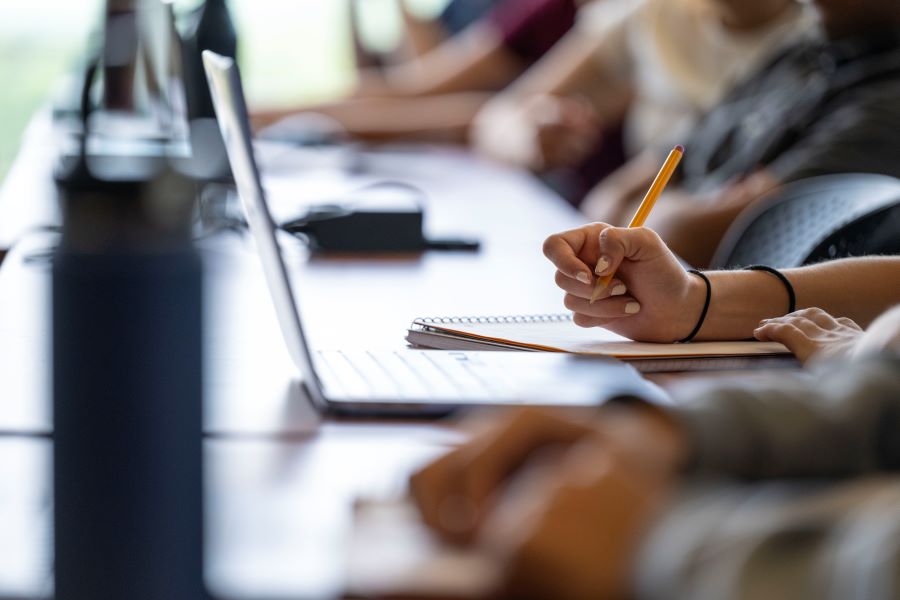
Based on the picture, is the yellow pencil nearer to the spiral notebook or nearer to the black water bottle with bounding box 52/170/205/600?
the spiral notebook

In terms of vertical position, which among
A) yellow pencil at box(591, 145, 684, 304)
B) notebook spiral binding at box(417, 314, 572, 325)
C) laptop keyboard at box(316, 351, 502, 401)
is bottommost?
laptop keyboard at box(316, 351, 502, 401)

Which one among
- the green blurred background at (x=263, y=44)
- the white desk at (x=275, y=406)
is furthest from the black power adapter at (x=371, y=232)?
the green blurred background at (x=263, y=44)

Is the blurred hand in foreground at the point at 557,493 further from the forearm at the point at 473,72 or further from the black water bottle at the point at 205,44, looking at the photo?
the forearm at the point at 473,72

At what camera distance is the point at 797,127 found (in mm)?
1951

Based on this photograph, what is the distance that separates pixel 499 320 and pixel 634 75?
2.18 meters

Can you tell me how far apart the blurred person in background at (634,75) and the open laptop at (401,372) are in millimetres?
1551

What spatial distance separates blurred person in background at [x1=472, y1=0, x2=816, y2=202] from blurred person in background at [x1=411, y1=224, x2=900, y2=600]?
5.94ft

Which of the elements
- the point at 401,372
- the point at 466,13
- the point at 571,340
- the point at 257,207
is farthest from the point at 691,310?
the point at 466,13

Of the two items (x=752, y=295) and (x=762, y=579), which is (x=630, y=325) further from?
(x=762, y=579)

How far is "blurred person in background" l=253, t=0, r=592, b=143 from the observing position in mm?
3143

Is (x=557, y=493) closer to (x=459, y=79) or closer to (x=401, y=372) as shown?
(x=401, y=372)

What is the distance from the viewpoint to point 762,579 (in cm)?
42

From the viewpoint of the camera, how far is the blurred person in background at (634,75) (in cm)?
252

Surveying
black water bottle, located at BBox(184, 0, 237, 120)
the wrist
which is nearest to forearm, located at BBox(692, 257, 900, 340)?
the wrist
